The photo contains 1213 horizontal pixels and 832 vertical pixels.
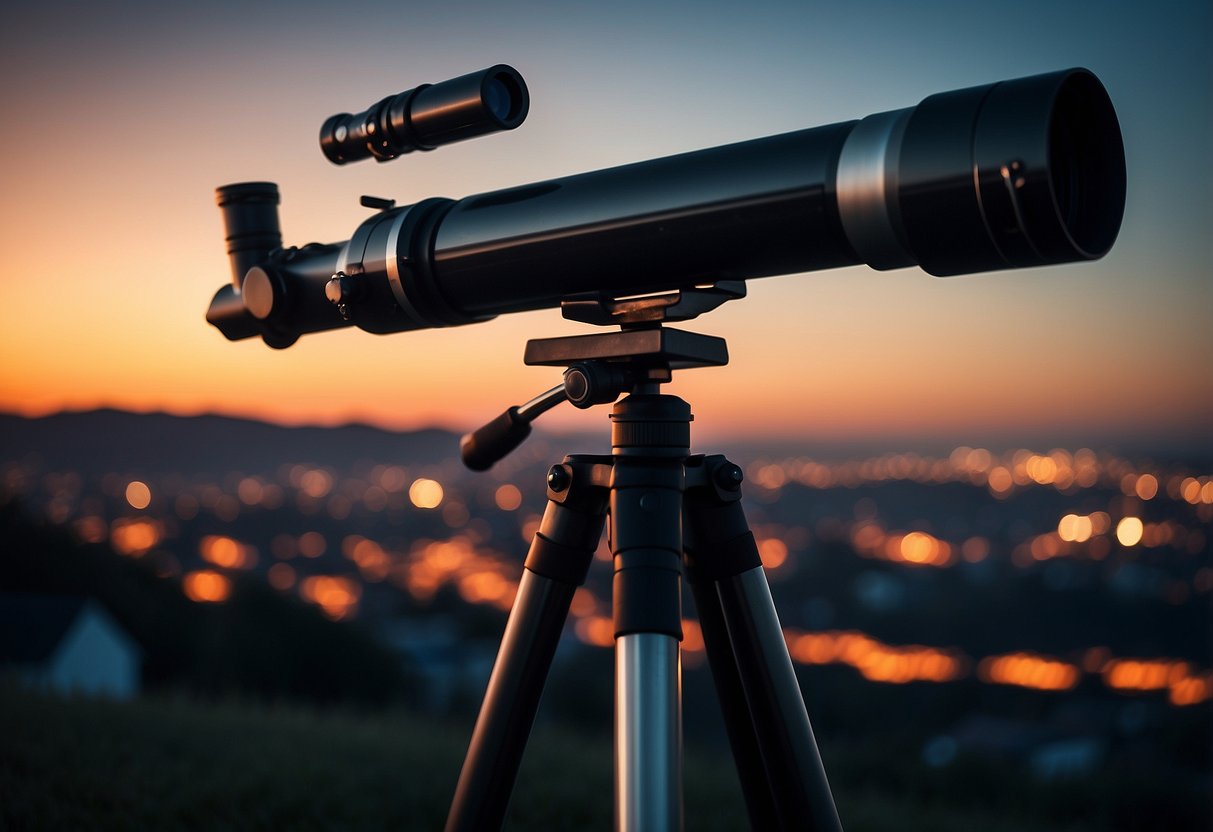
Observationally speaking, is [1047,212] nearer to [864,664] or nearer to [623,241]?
[623,241]

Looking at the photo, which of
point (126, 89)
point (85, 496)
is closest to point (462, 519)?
point (85, 496)

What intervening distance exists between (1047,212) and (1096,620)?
13.9m

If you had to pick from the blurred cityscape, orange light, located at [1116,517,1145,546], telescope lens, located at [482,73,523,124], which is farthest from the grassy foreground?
orange light, located at [1116,517,1145,546]

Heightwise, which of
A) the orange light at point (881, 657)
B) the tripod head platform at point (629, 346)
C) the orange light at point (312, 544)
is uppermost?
the orange light at point (312, 544)

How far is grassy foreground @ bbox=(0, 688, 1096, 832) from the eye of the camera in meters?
2.35

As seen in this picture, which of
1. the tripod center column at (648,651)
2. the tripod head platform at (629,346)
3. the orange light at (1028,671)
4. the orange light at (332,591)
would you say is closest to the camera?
the tripod center column at (648,651)

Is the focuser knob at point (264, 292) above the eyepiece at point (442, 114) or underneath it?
underneath

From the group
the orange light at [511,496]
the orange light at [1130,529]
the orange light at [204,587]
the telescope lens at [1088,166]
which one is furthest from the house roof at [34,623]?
the telescope lens at [1088,166]

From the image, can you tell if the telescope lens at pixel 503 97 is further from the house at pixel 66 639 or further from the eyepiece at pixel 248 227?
the house at pixel 66 639

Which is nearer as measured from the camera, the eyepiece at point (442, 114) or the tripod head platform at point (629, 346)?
the tripod head platform at point (629, 346)

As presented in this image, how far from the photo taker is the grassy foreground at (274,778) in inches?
92.6

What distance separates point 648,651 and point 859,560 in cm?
1625

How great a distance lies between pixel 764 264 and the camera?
110cm

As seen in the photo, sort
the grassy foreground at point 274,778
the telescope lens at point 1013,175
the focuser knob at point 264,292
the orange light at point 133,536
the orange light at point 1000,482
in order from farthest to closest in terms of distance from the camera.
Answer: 1. the orange light at point 133,536
2. the orange light at point 1000,482
3. the grassy foreground at point 274,778
4. the focuser knob at point 264,292
5. the telescope lens at point 1013,175
